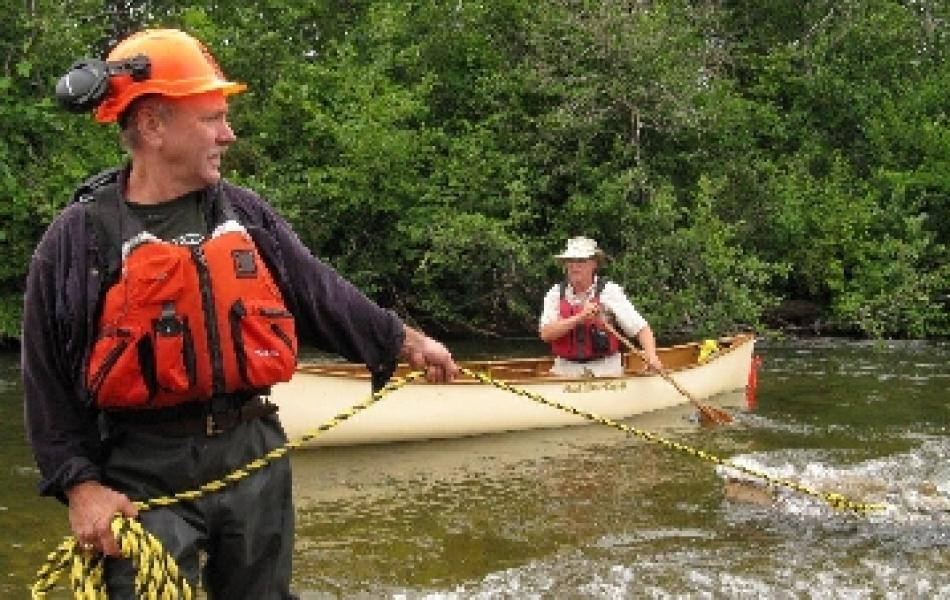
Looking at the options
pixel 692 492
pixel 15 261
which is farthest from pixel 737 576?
pixel 15 261

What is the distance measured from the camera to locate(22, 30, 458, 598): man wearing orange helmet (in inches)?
110

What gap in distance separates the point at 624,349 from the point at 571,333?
4.80ft

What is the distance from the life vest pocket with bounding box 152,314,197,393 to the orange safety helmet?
0.56m

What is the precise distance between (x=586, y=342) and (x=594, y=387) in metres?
0.52

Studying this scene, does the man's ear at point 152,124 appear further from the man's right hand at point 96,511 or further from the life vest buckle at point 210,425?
the man's right hand at point 96,511

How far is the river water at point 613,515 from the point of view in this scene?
6094 millimetres

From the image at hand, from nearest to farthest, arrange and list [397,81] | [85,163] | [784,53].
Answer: [85,163] → [397,81] → [784,53]

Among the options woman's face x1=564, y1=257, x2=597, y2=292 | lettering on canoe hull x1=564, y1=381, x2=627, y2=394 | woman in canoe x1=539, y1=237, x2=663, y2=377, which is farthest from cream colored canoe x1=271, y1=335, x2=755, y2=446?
woman's face x1=564, y1=257, x2=597, y2=292

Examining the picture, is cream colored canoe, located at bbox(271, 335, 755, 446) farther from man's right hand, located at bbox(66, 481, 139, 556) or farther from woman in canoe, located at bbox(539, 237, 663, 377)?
man's right hand, located at bbox(66, 481, 139, 556)

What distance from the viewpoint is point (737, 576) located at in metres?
6.12

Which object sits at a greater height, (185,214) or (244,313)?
(185,214)

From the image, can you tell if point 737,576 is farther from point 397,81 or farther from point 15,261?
point 397,81

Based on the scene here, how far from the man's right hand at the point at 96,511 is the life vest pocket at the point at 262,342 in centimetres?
43

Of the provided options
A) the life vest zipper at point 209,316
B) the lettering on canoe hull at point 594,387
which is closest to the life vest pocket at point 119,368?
the life vest zipper at point 209,316
